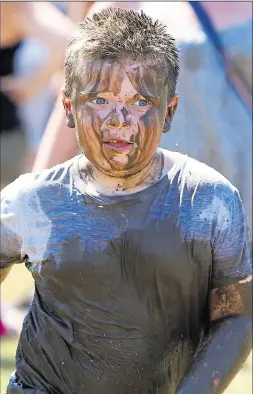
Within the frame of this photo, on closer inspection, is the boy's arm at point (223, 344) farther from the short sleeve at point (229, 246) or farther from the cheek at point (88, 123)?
A: the cheek at point (88, 123)

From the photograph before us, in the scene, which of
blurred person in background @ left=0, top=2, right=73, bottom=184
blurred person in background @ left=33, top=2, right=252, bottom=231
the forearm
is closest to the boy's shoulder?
the forearm

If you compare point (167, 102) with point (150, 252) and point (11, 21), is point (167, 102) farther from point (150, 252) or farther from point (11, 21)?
point (11, 21)

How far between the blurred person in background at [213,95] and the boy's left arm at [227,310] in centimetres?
283

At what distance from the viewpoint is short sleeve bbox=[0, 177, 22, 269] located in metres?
2.74

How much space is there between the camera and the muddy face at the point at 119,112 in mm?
2520

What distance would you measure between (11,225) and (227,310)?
0.62 meters

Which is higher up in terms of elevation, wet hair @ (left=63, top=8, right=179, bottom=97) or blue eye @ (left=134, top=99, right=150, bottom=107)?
wet hair @ (left=63, top=8, right=179, bottom=97)

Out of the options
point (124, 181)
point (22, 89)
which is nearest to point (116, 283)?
point (124, 181)

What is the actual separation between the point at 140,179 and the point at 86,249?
230mm

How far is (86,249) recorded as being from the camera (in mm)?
2619

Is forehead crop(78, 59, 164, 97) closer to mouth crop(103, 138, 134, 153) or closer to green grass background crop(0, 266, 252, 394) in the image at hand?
mouth crop(103, 138, 134, 153)

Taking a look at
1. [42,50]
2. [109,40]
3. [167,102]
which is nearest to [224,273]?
[167,102]

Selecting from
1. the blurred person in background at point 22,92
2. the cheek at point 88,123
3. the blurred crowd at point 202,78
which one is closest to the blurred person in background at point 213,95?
the blurred crowd at point 202,78

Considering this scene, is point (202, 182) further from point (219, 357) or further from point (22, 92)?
point (22, 92)
